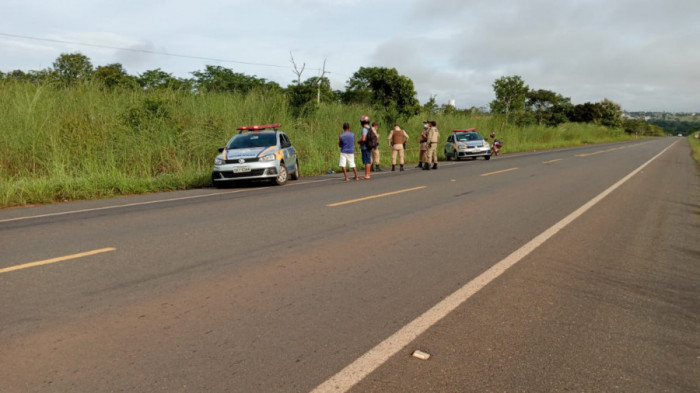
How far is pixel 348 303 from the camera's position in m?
4.23

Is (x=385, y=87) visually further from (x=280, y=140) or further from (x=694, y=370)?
(x=694, y=370)

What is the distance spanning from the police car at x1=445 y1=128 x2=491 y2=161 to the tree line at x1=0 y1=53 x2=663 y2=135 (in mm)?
3943

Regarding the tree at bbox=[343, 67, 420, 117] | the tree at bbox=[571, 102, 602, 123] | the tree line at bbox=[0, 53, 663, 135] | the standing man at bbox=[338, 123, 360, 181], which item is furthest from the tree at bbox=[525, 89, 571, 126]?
the standing man at bbox=[338, 123, 360, 181]

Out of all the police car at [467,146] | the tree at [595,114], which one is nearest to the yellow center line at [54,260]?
the police car at [467,146]

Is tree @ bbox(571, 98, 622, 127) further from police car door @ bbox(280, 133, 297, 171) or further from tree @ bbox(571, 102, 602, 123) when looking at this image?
police car door @ bbox(280, 133, 297, 171)

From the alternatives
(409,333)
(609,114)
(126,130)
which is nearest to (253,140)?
(126,130)

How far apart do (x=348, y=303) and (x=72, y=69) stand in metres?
24.4

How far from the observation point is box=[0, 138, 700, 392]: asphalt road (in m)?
3.04

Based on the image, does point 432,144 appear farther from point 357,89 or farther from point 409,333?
point 357,89

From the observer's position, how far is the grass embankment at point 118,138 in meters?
13.0

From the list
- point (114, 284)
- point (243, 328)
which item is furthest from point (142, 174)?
point (243, 328)

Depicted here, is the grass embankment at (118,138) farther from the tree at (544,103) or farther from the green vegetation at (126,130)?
the tree at (544,103)

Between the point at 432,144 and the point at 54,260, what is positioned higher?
the point at 432,144

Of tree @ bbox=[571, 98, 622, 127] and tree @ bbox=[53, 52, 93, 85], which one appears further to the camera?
tree @ bbox=[571, 98, 622, 127]
